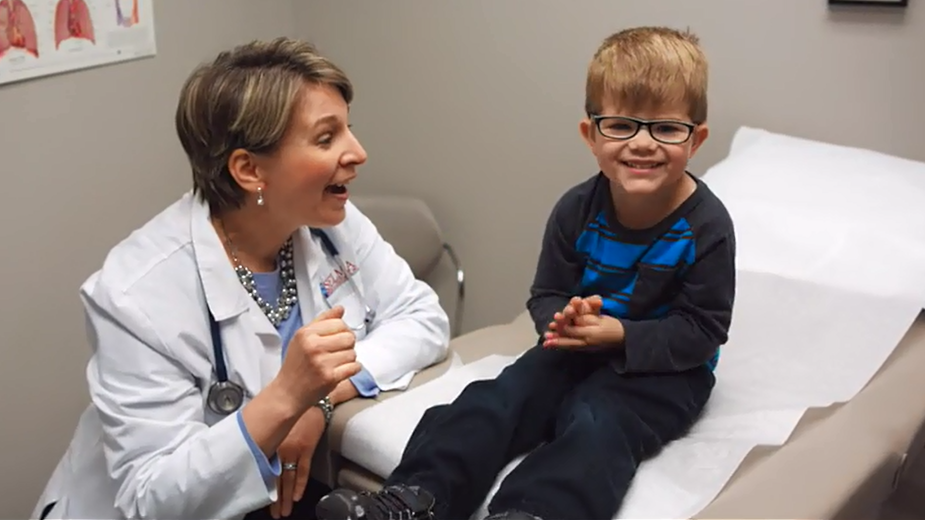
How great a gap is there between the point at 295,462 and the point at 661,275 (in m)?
0.62

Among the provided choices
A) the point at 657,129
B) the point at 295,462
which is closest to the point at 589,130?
the point at 657,129

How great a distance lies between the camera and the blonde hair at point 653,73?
1278mm

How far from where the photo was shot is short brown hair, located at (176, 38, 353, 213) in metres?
1.36

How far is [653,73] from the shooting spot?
128 cm

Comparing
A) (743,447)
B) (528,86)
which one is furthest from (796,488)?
(528,86)

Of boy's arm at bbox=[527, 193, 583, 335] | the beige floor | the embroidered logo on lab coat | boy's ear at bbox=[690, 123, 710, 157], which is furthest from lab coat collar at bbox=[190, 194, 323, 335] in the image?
the beige floor

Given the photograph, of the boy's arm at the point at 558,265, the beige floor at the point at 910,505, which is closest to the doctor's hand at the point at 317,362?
the boy's arm at the point at 558,265

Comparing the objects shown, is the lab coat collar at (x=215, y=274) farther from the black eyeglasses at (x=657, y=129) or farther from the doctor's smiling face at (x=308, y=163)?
the black eyeglasses at (x=657, y=129)

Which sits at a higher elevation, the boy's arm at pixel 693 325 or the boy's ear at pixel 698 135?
the boy's ear at pixel 698 135

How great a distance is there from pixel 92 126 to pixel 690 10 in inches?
55.3

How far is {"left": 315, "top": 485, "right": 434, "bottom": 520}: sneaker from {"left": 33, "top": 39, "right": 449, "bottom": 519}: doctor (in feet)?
0.59

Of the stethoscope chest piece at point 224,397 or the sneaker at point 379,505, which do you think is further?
the stethoscope chest piece at point 224,397

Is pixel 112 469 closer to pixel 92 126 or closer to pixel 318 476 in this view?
pixel 318 476

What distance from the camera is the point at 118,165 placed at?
89.3 inches
